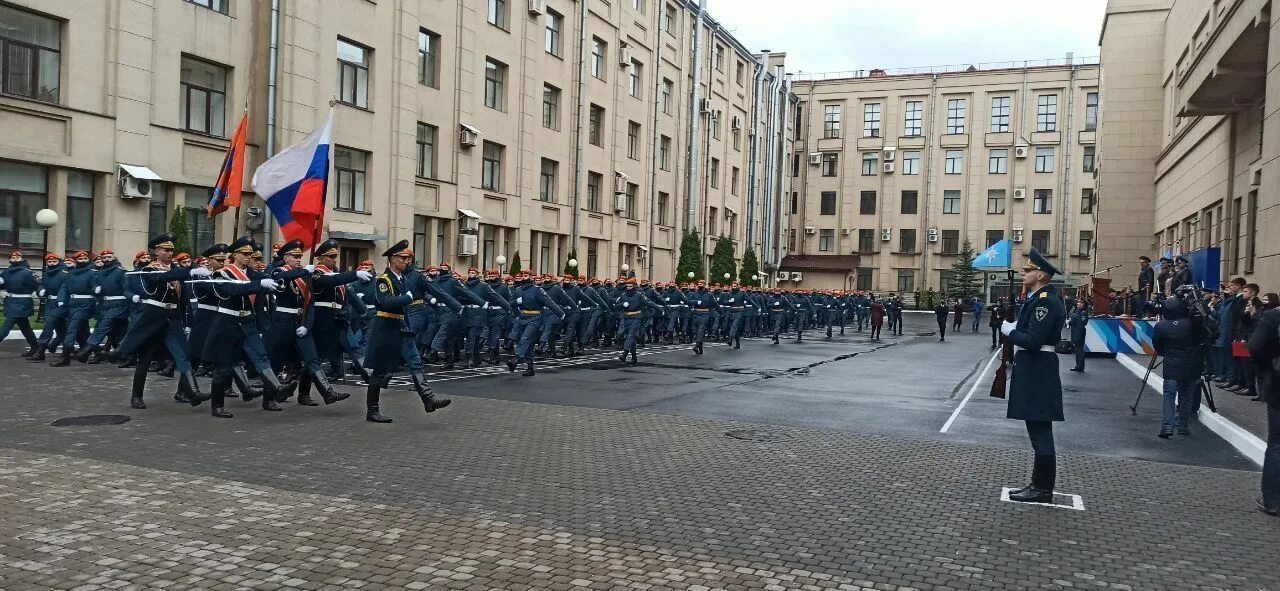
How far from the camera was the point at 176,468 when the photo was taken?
758cm

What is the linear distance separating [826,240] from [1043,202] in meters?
15.7

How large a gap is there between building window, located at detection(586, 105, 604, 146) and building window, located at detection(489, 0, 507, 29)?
791cm

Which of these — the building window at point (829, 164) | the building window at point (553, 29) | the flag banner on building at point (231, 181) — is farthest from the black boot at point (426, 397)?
the building window at point (829, 164)

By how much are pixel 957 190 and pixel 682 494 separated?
67.2 metres

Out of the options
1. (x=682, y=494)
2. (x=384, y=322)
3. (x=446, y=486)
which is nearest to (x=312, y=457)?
(x=446, y=486)

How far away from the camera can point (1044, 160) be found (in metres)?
67.2

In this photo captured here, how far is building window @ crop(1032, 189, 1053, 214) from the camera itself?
67.1 m

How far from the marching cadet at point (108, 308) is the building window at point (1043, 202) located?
2510 inches

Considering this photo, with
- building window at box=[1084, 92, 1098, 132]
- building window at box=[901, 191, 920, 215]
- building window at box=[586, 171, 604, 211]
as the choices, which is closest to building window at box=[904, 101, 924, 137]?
building window at box=[901, 191, 920, 215]

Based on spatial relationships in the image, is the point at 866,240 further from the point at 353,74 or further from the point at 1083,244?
the point at 353,74

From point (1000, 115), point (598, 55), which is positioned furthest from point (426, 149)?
point (1000, 115)

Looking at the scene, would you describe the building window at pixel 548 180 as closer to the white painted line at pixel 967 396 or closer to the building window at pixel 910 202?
the white painted line at pixel 967 396

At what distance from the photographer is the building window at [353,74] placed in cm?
2661

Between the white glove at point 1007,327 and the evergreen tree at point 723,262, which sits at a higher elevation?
the evergreen tree at point 723,262
